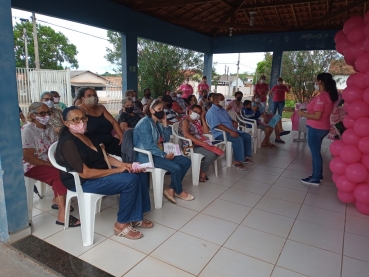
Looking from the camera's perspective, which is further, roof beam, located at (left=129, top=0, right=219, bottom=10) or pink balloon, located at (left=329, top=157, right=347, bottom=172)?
roof beam, located at (left=129, top=0, right=219, bottom=10)

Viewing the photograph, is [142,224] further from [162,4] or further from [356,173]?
[162,4]

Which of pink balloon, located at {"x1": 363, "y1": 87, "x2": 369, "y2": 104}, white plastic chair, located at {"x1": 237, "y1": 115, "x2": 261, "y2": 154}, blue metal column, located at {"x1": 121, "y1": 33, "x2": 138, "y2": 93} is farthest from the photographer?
blue metal column, located at {"x1": 121, "y1": 33, "x2": 138, "y2": 93}

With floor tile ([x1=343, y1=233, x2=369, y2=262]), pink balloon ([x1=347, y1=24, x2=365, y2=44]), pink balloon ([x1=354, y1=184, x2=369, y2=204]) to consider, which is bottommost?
floor tile ([x1=343, y1=233, x2=369, y2=262])

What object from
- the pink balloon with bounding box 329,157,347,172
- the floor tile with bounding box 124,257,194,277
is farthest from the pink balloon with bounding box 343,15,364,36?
the floor tile with bounding box 124,257,194,277

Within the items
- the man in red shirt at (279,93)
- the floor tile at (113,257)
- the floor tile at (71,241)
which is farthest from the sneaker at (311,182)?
the man in red shirt at (279,93)

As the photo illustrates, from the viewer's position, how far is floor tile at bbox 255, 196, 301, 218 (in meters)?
2.74

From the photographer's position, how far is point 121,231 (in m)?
2.21

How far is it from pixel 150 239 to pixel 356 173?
6.97ft

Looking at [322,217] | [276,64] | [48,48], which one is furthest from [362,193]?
[48,48]

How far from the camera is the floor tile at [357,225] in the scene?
241 cm

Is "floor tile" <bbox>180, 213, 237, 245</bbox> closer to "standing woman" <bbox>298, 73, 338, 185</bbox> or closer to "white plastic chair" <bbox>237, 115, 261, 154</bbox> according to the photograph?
"standing woman" <bbox>298, 73, 338, 185</bbox>

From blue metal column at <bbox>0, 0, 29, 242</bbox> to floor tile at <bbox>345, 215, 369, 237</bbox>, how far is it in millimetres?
2823

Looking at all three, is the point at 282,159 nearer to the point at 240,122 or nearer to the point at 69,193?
the point at 240,122

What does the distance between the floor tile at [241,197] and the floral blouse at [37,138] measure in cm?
191
